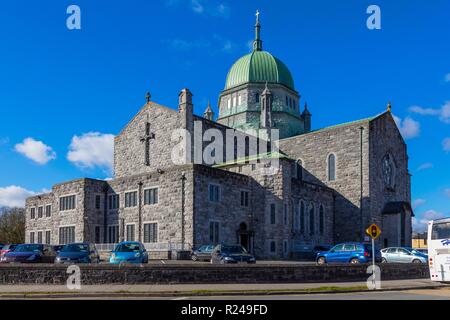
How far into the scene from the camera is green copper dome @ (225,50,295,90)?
6569 centimetres

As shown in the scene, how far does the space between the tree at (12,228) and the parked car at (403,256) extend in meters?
54.1

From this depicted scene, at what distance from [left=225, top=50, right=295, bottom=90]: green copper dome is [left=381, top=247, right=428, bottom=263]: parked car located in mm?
35950

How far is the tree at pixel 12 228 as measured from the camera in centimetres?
Result: 7075

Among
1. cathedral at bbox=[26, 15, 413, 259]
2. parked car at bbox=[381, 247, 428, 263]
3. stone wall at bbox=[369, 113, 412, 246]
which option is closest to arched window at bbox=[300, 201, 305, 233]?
cathedral at bbox=[26, 15, 413, 259]

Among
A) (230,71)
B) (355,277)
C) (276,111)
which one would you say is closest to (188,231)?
(355,277)

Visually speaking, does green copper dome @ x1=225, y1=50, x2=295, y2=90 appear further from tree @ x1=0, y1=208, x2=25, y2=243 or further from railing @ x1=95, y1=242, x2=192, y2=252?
tree @ x1=0, y1=208, x2=25, y2=243

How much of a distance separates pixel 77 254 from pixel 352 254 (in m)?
15.9

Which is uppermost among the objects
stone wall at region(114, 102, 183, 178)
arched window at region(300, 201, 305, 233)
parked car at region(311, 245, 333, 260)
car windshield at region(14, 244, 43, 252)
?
stone wall at region(114, 102, 183, 178)

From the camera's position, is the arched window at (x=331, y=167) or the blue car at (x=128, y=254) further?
the arched window at (x=331, y=167)

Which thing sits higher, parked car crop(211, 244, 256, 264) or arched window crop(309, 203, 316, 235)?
arched window crop(309, 203, 316, 235)

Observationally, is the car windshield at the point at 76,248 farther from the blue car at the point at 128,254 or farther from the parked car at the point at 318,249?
the parked car at the point at 318,249

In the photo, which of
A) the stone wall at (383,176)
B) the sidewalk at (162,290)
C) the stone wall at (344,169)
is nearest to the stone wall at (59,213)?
the stone wall at (344,169)

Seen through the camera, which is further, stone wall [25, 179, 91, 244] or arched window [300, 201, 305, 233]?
arched window [300, 201, 305, 233]
